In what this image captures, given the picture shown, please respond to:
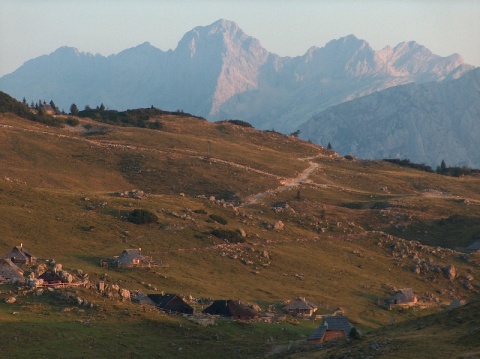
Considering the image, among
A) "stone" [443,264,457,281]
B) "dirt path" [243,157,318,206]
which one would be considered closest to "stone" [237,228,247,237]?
"stone" [443,264,457,281]

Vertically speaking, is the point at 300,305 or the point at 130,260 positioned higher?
the point at 130,260

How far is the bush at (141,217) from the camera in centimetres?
11056

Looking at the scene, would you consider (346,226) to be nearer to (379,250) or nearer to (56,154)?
(379,250)

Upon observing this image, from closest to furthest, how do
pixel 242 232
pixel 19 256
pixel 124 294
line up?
pixel 124 294
pixel 19 256
pixel 242 232

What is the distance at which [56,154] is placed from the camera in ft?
526

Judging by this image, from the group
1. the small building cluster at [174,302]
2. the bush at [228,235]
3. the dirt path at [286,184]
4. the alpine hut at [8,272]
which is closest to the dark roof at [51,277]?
the small building cluster at [174,302]

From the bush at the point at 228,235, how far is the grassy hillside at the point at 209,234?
2.10ft

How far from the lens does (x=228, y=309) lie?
80.5 m

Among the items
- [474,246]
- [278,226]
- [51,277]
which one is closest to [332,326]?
[51,277]

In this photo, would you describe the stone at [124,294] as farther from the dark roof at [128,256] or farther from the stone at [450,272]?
the stone at [450,272]

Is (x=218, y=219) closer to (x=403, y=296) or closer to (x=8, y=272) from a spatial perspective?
(x=403, y=296)

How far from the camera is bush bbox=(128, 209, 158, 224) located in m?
111

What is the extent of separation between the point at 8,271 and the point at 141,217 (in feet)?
117

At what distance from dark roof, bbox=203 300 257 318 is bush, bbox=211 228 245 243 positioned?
30095 millimetres
